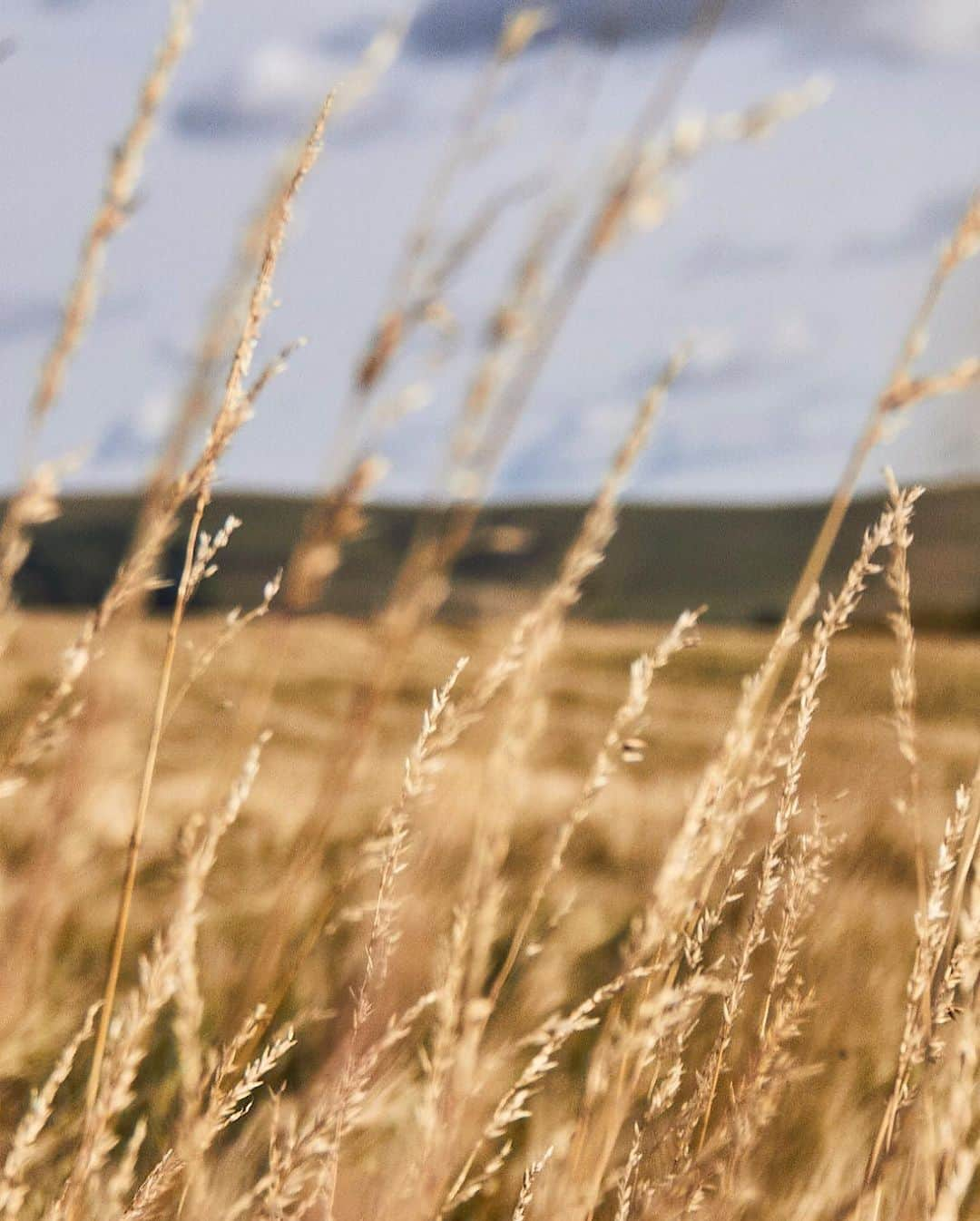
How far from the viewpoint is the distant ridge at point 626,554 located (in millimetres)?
74875

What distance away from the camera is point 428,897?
1.64 m

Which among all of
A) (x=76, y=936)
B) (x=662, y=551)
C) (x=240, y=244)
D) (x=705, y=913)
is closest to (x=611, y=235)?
(x=240, y=244)

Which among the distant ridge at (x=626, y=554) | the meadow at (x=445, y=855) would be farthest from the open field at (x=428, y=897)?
the distant ridge at (x=626, y=554)

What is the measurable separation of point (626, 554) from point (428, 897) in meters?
84.5

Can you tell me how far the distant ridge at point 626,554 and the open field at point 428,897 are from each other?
198 feet

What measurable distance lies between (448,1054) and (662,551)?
84.7 m

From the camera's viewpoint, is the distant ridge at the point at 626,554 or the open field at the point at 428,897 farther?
the distant ridge at the point at 626,554

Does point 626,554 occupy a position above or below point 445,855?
below

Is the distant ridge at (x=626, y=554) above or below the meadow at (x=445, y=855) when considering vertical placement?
below

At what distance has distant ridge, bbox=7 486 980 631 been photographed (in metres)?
74.9

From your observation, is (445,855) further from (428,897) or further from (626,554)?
(626,554)

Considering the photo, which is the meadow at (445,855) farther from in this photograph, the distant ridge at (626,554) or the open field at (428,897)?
the distant ridge at (626,554)

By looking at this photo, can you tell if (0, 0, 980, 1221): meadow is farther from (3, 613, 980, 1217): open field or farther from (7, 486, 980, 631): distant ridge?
(7, 486, 980, 631): distant ridge

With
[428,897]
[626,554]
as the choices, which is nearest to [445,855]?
[428,897]
